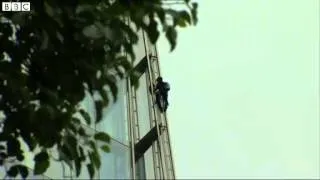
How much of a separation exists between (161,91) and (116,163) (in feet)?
13.6

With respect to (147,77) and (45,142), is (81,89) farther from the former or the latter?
(147,77)

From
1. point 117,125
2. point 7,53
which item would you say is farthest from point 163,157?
point 7,53

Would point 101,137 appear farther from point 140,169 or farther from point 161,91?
point 161,91

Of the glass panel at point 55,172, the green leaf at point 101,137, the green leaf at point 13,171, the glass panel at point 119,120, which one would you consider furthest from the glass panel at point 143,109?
the green leaf at point 101,137

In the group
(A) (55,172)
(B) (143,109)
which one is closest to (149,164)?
(B) (143,109)

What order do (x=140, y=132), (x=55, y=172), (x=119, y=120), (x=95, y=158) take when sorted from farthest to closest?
(x=140, y=132), (x=119, y=120), (x=55, y=172), (x=95, y=158)

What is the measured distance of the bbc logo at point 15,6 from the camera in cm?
Result: 596

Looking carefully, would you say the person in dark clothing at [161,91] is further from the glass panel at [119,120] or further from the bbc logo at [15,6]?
the bbc logo at [15,6]

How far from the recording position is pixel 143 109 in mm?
22391

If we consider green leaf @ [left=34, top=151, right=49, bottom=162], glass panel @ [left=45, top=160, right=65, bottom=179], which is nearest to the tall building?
glass panel @ [left=45, top=160, right=65, bottom=179]

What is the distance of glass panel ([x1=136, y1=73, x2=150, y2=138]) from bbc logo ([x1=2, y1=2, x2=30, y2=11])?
15.3m

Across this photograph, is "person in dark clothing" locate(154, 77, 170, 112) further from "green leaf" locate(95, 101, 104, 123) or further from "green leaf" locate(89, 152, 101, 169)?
"green leaf" locate(95, 101, 104, 123)

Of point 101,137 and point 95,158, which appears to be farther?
point 95,158

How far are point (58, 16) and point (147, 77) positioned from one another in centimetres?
1807
